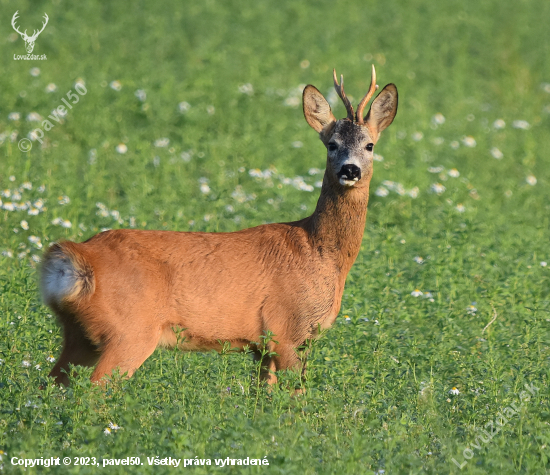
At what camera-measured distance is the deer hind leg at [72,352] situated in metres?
5.52

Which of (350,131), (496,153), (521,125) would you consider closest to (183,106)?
(496,153)

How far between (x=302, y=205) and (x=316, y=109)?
283 centimetres

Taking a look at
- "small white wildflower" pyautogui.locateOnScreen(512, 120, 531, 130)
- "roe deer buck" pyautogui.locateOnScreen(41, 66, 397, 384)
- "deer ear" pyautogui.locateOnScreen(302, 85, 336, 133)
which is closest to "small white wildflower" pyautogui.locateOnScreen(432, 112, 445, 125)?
"small white wildflower" pyautogui.locateOnScreen(512, 120, 531, 130)

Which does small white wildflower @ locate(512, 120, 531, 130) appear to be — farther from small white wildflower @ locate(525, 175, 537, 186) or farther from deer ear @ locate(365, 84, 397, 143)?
deer ear @ locate(365, 84, 397, 143)

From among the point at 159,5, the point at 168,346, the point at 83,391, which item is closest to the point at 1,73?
the point at 159,5

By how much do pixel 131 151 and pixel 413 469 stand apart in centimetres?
683

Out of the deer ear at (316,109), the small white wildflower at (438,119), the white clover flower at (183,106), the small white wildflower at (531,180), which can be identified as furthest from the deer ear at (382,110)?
the small white wildflower at (438,119)

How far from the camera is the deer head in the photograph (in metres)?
6.05

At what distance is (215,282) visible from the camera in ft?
18.6

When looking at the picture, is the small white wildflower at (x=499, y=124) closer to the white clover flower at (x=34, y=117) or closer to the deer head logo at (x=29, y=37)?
the white clover flower at (x=34, y=117)

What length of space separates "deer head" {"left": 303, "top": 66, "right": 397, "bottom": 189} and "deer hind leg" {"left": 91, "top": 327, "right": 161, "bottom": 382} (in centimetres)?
172

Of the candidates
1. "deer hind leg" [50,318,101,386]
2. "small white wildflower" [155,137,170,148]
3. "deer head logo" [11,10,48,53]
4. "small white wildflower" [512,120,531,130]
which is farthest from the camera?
"deer head logo" [11,10,48,53]

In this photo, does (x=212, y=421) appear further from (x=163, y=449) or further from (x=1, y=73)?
(x=1, y=73)

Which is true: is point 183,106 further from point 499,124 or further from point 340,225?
point 340,225
